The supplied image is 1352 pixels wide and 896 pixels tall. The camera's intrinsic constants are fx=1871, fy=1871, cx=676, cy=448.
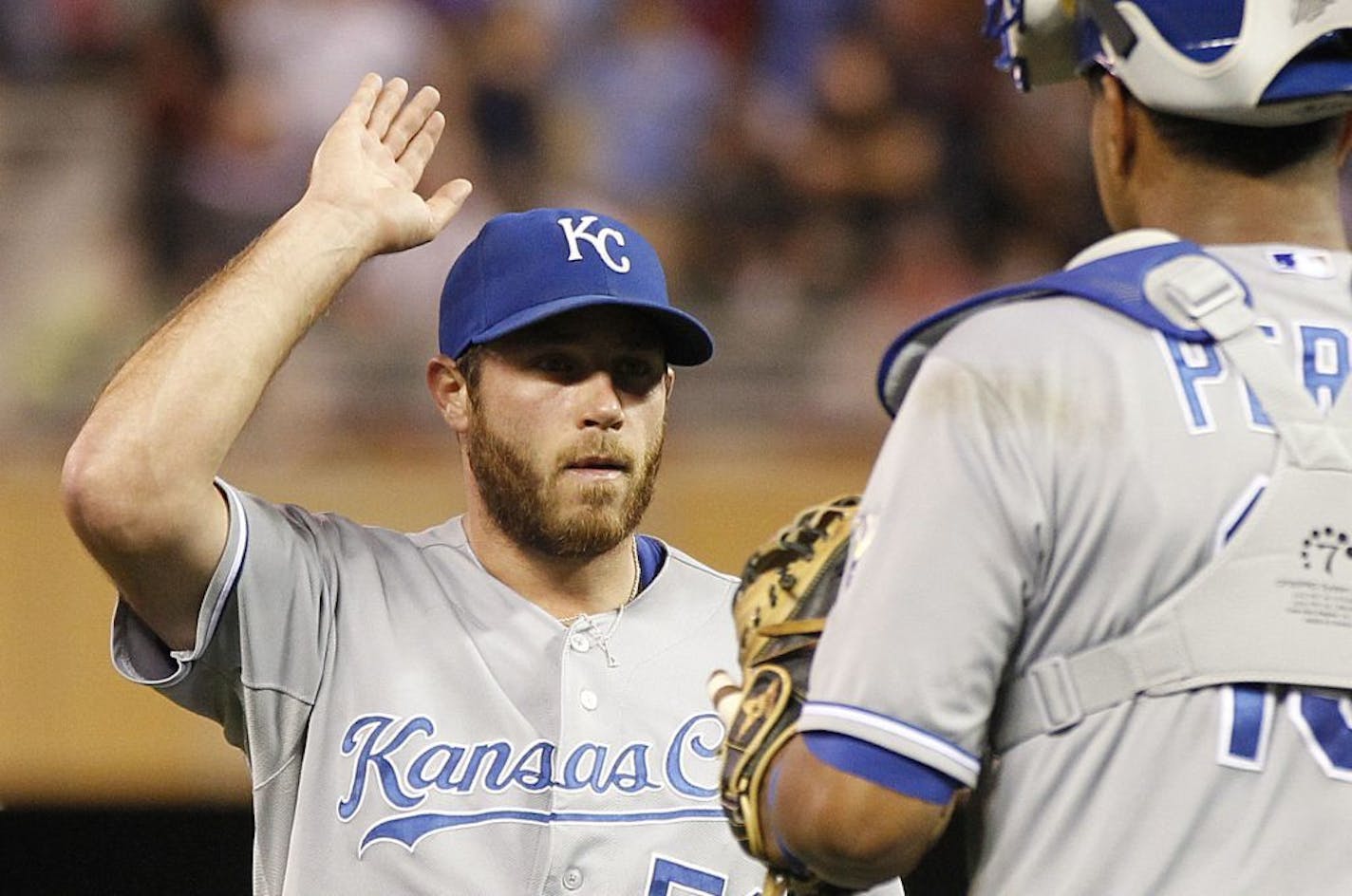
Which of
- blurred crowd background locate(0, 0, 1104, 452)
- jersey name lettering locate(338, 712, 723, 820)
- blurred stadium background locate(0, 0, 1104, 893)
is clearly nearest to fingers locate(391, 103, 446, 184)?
jersey name lettering locate(338, 712, 723, 820)

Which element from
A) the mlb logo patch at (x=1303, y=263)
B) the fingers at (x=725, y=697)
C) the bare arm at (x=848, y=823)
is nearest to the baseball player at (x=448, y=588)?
the fingers at (x=725, y=697)

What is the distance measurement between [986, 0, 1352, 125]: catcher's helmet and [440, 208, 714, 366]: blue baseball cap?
1244mm

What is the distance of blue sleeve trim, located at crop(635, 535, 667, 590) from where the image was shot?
9.46 feet

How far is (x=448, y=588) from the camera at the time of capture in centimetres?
272

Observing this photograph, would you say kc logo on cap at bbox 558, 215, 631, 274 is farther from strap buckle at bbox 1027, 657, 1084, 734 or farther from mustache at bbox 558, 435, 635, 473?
strap buckle at bbox 1027, 657, 1084, 734

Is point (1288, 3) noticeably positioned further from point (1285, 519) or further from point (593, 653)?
point (593, 653)

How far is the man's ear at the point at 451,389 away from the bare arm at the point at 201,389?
0.30 meters

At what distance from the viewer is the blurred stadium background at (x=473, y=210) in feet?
17.2

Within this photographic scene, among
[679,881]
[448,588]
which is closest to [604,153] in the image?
[448,588]

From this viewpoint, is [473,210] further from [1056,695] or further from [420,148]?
[1056,695]

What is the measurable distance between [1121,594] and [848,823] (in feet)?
0.93

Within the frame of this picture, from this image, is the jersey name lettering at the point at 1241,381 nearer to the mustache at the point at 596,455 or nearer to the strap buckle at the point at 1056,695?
the strap buckle at the point at 1056,695

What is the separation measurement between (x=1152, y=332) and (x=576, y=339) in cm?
140

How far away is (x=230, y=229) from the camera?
614cm
